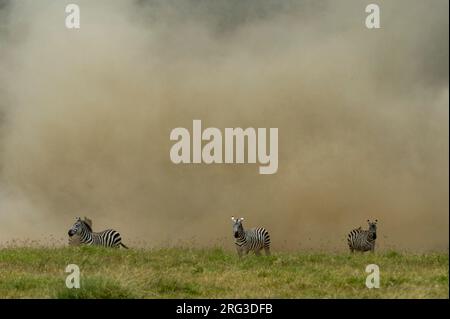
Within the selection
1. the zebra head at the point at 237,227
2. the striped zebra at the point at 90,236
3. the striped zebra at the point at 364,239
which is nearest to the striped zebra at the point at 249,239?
the zebra head at the point at 237,227

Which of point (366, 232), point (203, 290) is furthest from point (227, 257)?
A: point (366, 232)

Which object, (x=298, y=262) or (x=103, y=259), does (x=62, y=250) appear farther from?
(x=298, y=262)

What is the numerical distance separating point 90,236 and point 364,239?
1126 centimetres

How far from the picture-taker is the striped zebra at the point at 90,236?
96.8 feet

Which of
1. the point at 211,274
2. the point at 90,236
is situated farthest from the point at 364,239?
the point at 211,274

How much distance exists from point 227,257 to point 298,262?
2544 mm

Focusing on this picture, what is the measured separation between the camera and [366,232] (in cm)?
3002

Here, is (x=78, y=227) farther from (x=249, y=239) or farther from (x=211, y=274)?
(x=211, y=274)

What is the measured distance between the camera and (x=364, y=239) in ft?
97.2

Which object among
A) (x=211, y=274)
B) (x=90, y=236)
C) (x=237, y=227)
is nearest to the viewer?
(x=211, y=274)
